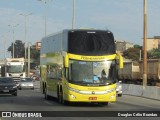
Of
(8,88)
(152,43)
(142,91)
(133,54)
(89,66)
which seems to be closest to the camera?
(89,66)

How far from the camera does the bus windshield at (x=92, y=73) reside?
27.7 metres

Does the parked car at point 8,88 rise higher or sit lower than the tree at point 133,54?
lower

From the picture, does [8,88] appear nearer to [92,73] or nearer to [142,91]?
[142,91]

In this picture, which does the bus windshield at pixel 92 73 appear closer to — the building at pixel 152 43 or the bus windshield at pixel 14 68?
the bus windshield at pixel 14 68

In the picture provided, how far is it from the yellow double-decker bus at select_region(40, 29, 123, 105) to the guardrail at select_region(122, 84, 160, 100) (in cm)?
1147

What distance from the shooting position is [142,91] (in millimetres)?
43312

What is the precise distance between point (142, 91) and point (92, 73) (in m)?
16.2

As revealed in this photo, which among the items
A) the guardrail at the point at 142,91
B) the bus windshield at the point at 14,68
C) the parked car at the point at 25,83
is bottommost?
the parked car at the point at 25,83

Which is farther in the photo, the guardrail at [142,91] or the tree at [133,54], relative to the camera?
the tree at [133,54]

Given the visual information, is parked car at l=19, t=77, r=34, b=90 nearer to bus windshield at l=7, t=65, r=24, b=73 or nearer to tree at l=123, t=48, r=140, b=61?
bus windshield at l=7, t=65, r=24, b=73

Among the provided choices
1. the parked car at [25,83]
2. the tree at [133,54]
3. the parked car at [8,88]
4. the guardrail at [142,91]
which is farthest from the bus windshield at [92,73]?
the tree at [133,54]

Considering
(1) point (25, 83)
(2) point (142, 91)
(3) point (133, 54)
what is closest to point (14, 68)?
(1) point (25, 83)

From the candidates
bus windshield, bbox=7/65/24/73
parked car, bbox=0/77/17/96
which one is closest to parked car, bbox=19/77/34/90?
bus windshield, bbox=7/65/24/73

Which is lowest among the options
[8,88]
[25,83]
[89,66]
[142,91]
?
[25,83]
